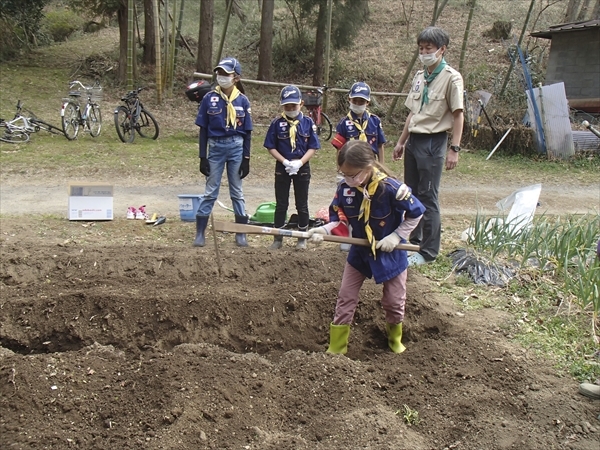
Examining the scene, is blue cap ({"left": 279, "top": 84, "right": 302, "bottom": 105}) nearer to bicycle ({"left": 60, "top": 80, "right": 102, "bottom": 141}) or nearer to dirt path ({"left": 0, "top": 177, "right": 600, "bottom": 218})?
dirt path ({"left": 0, "top": 177, "right": 600, "bottom": 218})

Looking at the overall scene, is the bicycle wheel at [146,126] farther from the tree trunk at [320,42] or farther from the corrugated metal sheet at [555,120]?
the corrugated metal sheet at [555,120]

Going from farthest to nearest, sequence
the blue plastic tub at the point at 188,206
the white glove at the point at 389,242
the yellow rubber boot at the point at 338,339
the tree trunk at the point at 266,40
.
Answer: the tree trunk at the point at 266,40 → the blue plastic tub at the point at 188,206 → the yellow rubber boot at the point at 338,339 → the white glove at the point at 389,242

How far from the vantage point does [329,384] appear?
347 centimetres

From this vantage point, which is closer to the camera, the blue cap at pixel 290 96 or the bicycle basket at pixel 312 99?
the blue cap at pixel 290 96

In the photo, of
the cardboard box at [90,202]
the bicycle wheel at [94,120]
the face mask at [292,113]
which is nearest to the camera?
the face mask at [292,113]

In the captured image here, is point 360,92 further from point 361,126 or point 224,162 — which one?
point 224,162

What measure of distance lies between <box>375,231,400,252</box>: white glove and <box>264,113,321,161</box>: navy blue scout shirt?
245 centimetres

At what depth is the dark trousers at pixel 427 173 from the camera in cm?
533

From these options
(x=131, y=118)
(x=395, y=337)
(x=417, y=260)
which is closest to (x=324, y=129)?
(x=131, y=118)

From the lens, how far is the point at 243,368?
3.55 metres

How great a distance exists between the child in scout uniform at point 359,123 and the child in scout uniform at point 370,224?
6.81 feet

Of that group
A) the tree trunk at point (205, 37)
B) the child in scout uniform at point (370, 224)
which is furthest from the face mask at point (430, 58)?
the tree trunk at point (205, 37)

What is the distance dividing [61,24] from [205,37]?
1098 cm

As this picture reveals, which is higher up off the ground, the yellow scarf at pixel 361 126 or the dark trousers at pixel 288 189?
the yellow scarf at pixel 361 126
